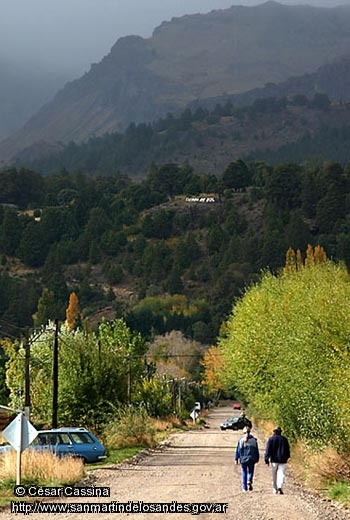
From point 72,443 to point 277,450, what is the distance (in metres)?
12.4

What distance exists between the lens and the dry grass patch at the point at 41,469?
965 inches

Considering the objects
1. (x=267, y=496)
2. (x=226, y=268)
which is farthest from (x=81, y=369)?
(x=226, y=268)

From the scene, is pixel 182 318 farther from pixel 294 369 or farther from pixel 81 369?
pixel 294 369

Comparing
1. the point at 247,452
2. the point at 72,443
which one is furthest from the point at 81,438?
the point at 247,452

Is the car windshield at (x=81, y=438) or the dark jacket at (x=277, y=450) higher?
the dark jacket at (x=277, y=450)

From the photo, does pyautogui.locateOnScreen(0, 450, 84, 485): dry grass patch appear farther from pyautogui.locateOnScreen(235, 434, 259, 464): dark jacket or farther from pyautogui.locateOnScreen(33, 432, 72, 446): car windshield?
pyautogui.locateOnScreen(33, 432, 72, 446): car windshield

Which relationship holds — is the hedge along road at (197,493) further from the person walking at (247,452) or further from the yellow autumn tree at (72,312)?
the yellow autumn tree at (72,312)

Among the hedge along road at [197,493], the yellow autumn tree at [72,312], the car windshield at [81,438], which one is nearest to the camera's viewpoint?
the hedge along road at [197,493]

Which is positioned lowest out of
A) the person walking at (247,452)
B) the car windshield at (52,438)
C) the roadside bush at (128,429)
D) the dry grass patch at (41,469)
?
the roadside bush at (128,429)

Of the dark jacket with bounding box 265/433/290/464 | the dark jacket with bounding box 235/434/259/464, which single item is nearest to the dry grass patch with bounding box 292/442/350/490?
the dark jacket with bounding box 265/433/290/464

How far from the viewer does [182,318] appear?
174500 mm

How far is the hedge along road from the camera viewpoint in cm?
1902

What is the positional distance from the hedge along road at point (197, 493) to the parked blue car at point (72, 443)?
1.24 metres

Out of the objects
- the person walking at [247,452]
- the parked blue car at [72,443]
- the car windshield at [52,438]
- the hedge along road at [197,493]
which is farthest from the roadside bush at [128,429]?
the person walking at [247,452]
